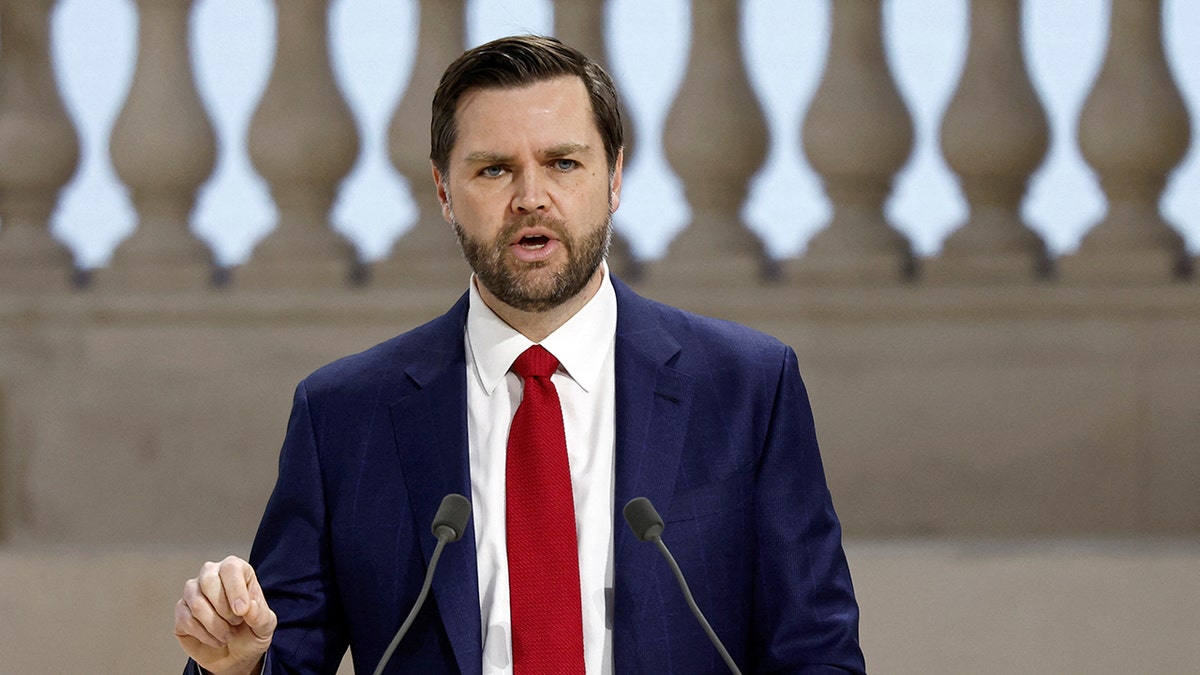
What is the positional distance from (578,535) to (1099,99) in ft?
5.84

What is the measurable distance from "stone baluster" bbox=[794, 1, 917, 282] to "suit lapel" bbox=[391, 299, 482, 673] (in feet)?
4.41

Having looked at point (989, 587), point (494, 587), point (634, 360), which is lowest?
point (989, 587)

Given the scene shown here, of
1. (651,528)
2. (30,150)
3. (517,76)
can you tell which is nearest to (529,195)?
(517,76)

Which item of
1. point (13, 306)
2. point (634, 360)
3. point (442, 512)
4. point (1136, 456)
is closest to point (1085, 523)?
point (1136, 456)

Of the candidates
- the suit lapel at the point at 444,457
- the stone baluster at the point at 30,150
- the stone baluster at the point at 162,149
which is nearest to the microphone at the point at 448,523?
the suit lapel at the point at 444,457

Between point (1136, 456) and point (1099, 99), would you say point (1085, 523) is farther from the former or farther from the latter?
point (1099, 99)

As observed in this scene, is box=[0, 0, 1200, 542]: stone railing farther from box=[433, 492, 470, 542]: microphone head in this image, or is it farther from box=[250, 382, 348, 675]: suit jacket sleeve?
box=[433, 492, 470, 542]: microphone head

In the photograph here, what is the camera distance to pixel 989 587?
9.30 feet

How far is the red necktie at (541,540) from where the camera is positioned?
5.90ft

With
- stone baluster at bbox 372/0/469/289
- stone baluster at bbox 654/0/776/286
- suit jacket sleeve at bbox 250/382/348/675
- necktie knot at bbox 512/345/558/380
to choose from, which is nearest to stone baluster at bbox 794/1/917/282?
stone baluster at bbox 654/0/776/286

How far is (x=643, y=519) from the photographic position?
168 centimetres

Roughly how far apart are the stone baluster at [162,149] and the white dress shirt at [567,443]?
1528 millimetres

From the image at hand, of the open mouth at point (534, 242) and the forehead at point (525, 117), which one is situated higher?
the forehead at point (525, 117)

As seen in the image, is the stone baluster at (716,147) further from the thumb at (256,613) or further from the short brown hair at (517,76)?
the thumb at (256,613)
